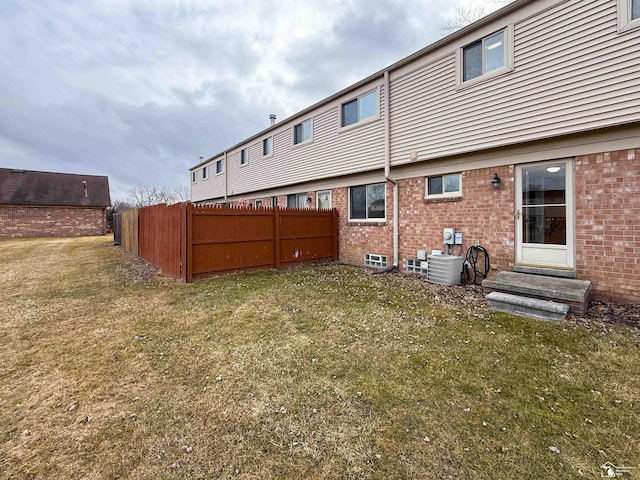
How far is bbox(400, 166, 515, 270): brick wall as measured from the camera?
20.8 feet

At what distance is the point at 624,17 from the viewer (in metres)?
4.72

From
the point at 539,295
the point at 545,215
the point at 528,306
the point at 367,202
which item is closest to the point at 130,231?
the point at 367,202

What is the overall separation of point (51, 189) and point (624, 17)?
123 ft

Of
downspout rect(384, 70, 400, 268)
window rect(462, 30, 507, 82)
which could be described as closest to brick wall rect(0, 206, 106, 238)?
downspout rect(384, 70, 400, 268)

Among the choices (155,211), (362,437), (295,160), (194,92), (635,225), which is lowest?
(362,437)

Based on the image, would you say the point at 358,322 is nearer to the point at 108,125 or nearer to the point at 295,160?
the point at 295,160

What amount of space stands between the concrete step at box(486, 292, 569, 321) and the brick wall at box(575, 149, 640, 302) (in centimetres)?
134

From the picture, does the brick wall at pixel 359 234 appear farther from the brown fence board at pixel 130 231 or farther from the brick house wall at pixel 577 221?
the brown fence board at pixel 130 231

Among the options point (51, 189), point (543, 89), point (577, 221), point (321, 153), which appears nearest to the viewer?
point (577, 221)

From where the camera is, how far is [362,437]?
7.11 ft

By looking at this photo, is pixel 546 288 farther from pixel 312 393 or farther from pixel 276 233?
pixel 276 233

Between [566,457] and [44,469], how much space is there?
343 cm

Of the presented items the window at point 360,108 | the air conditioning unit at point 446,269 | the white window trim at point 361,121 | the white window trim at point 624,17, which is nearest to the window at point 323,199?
the white window trim at point 361,121

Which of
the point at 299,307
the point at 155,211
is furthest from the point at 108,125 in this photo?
the point at 299,307
